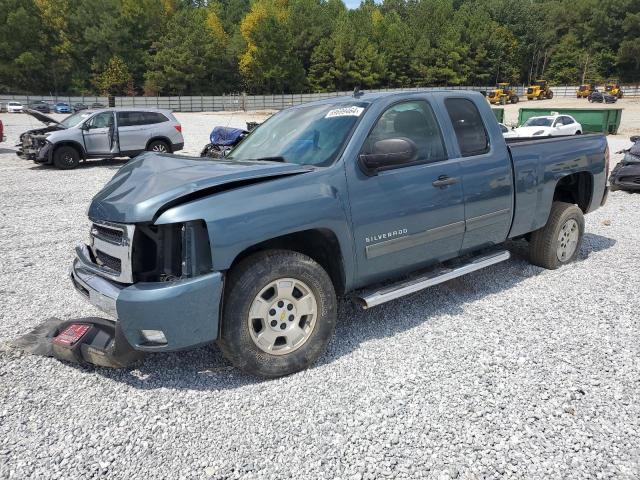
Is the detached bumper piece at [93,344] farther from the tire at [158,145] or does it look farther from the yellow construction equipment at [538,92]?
the yellow construction equipment at [538,92]

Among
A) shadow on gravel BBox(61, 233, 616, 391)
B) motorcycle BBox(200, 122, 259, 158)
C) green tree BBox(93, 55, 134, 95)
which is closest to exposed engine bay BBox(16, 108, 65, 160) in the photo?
motorcycle BBox(200, 122, 259, 158)

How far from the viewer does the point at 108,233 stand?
126 inches

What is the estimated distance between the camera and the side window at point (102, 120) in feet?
46.3

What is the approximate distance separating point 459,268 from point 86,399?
3022 mm

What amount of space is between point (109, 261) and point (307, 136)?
1749mm

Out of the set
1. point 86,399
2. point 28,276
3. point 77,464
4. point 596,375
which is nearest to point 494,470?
point 596,375

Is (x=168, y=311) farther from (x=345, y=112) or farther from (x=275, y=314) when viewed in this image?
(x=345, y=112)

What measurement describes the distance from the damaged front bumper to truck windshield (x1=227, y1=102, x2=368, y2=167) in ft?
4.21

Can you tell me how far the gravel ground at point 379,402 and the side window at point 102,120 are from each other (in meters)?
10.7

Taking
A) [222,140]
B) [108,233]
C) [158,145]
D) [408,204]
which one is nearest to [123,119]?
[158,145]

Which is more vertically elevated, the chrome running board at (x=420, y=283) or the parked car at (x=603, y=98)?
the parked car at (x=603, y=98)

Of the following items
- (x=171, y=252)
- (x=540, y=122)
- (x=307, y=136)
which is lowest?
(x=171, y=252)

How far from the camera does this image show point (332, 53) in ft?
274

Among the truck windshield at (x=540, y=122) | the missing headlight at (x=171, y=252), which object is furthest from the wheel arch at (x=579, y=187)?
the truck windshield at (x=540, y=122)
